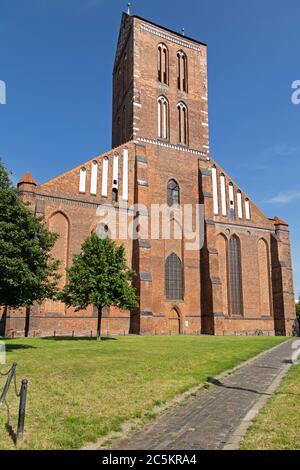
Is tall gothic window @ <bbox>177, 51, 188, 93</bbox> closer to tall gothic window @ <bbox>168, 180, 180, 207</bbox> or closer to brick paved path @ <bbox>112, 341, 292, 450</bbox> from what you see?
tall gothic window @ <bbox>168, 180, 180, 207</bbox>

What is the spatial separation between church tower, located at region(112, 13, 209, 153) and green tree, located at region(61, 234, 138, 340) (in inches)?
537

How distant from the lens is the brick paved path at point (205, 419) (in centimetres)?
592

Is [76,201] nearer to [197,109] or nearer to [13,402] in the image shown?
[197,109]

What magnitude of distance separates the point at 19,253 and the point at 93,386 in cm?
866

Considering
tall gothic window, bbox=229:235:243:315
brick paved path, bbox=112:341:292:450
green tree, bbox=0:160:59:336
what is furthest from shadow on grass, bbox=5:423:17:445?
tall gothic window, bbox=229:235:243:315

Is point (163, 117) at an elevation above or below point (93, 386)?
above

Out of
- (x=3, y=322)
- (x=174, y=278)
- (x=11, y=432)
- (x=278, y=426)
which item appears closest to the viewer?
(x=11, y=432)

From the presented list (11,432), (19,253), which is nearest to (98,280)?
(19,253)

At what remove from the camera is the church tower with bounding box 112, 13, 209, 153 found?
122 feet

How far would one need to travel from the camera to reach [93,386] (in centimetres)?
962

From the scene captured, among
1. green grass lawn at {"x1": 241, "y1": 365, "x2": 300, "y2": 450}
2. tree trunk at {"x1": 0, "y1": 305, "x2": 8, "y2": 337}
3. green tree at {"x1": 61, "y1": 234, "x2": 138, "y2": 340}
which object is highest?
green tree at {"x1": 61, "y1": 234, "x2": 138, "y2": 340}

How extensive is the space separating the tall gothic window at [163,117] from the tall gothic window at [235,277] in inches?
460
